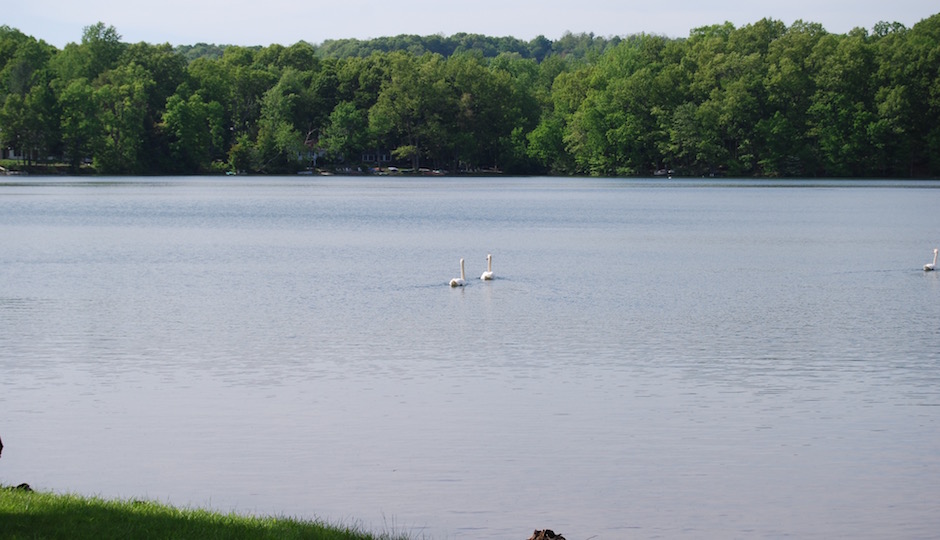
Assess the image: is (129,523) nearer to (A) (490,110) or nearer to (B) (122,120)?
(B) (122,120)

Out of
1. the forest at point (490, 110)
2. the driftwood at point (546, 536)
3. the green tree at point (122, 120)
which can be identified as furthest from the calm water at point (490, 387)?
the green tree at point (122, 120)

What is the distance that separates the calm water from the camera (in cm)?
1127

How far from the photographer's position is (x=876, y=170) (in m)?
120

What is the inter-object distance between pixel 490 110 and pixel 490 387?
Answer: 121713 mm

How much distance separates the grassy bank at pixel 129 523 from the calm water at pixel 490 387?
56.3 inches

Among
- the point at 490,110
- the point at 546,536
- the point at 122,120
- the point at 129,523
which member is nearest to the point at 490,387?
the point at 546,536

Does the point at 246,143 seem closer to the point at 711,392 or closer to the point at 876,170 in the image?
the point at 876,170

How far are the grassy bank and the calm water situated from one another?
143 centimetres

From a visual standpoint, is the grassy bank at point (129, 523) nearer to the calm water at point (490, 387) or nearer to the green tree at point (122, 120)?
the calm water at point (490, 387)

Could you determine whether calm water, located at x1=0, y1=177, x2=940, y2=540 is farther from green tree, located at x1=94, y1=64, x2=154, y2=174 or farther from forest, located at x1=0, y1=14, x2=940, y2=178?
green tree, located at x1=94, y1=64, x2=154, y2=174

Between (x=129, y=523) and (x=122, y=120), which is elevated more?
(x=122, y=120)

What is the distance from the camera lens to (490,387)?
16.9 m

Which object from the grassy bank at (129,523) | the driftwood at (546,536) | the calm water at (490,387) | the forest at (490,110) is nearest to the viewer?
the grassy bank at (129,523)

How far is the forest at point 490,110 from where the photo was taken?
117m
